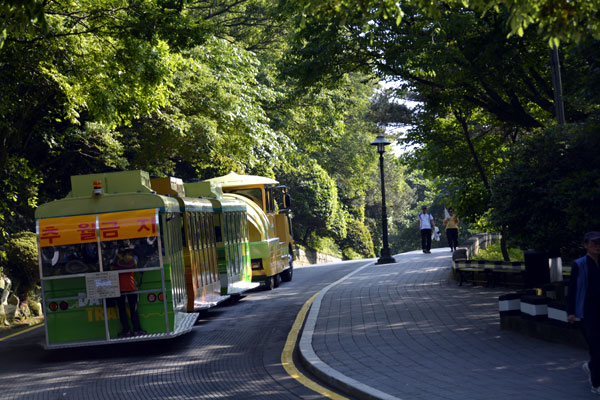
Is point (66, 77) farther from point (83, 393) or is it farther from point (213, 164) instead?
point (213, 164)

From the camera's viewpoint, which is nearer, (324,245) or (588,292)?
(588,292)

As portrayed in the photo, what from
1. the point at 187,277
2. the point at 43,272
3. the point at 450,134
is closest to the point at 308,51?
the point at 450,134

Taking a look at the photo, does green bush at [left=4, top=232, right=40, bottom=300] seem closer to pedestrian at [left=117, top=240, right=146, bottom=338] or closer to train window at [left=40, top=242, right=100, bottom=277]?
train window at [left=40, top=242, right=100, bottom=277]

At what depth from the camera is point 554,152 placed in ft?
39.0

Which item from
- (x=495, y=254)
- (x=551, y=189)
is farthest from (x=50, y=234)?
(x=495, y=254)

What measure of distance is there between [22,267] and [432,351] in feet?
44.5

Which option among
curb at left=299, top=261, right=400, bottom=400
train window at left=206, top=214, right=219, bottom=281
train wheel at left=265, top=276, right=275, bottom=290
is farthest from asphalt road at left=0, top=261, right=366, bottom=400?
train wheel at left=265, top=276, right=275, bottom=290

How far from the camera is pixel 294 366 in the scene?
1033 centimetres

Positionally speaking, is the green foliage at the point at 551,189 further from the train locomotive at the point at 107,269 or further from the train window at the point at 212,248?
the train window at the point at 212,248

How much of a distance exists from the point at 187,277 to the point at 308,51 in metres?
6.39

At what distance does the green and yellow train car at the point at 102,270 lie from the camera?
12039mm

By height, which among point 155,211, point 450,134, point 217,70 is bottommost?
point 155,211

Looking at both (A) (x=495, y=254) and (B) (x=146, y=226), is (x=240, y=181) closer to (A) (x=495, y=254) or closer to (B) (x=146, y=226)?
(A) (x=495, y=254)

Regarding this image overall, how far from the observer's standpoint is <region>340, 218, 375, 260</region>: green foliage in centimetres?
5434
